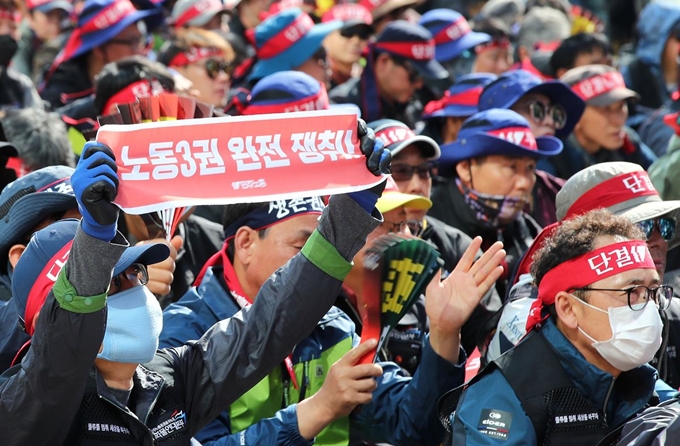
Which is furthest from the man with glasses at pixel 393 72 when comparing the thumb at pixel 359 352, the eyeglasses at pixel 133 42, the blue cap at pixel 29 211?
the thumb at pixel 359 352

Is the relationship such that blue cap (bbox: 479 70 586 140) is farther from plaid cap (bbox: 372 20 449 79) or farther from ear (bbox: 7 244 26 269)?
Result: ear (bbox: 7 244 26 269)

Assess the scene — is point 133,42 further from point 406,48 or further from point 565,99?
point 565,99

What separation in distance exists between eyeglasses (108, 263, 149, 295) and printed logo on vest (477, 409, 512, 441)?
1.16 meters

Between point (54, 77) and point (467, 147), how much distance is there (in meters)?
3.79

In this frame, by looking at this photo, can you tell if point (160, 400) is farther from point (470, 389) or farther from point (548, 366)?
point (548, 366)

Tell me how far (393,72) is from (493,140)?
2576 mm

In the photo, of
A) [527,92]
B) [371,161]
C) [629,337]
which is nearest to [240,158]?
[371,161]

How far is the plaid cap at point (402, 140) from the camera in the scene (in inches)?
230

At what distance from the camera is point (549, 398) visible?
3.70 m

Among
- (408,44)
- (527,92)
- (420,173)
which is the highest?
(420,173)

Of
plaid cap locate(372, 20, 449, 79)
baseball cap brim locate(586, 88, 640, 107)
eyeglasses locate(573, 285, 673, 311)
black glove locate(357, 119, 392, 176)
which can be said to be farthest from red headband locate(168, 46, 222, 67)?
black glove locate(357, 119, 392, 176)

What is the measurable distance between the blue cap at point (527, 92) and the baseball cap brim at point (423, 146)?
132 cm

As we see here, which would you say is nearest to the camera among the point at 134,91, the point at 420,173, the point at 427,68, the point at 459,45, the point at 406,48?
the point at 420,173

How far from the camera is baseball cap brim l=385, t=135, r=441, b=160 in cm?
582
